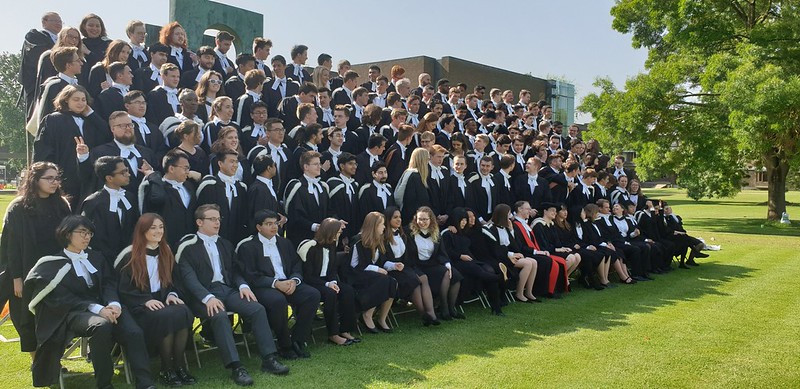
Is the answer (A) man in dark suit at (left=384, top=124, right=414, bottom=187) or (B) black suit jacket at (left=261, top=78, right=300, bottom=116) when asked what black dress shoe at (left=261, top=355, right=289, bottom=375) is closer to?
(A) man in dark suit at (left=384, top=124, right=414, bottom=187)

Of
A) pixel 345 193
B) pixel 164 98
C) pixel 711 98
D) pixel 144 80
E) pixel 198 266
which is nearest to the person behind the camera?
pixel 198 266

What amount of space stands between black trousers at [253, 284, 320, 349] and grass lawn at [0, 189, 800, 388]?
280mm

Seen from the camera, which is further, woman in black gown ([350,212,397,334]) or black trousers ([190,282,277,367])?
woman in black gown ([350,212,397,334])

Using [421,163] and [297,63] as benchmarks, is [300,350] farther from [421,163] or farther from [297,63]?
[297,63]

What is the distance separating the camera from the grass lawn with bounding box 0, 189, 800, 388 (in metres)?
5.55

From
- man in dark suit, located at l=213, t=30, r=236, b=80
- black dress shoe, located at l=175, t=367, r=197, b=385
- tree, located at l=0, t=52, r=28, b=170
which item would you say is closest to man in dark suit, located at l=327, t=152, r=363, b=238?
black dress shoe, located at l=175, t=367, r=197, b=385

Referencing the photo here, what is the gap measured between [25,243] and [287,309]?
2.35 m

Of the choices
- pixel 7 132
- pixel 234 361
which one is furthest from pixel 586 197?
pixel 7 132

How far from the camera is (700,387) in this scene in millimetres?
5445

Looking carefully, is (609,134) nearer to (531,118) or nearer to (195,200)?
(531,118)

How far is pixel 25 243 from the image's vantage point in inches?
207

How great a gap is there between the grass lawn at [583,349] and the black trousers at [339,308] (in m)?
0.25

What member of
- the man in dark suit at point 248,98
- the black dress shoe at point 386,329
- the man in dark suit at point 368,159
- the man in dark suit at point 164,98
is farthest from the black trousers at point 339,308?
the man in dark suit at point 164,98

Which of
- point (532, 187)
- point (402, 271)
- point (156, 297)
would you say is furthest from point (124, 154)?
point (532, 187)
